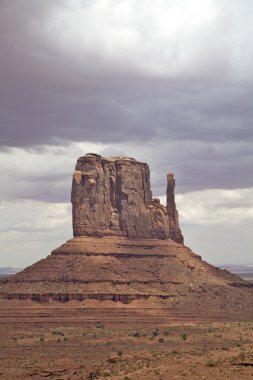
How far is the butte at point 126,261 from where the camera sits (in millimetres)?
168875

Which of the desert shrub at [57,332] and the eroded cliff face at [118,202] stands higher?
the eroded cliff face at [118,202]

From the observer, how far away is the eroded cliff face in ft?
599

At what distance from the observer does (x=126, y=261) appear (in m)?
180

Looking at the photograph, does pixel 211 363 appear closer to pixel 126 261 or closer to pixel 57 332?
pixel 57 332

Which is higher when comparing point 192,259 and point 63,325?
point 192,259

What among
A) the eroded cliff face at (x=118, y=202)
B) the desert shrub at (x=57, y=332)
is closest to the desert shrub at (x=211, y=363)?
the desert shrub at (x=57, y=332)

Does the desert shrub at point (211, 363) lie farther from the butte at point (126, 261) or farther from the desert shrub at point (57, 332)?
the butte at point (126, 261)

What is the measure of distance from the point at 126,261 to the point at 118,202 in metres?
13.6

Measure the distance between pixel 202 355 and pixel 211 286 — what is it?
10432cm

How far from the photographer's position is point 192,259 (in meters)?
190

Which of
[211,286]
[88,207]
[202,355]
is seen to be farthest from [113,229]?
[202,355]

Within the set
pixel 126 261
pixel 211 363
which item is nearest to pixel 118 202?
pixel 126 261

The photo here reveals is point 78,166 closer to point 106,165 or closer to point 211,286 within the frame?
point 106,165

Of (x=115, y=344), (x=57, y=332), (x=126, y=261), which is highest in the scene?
(x=126, y=261)
